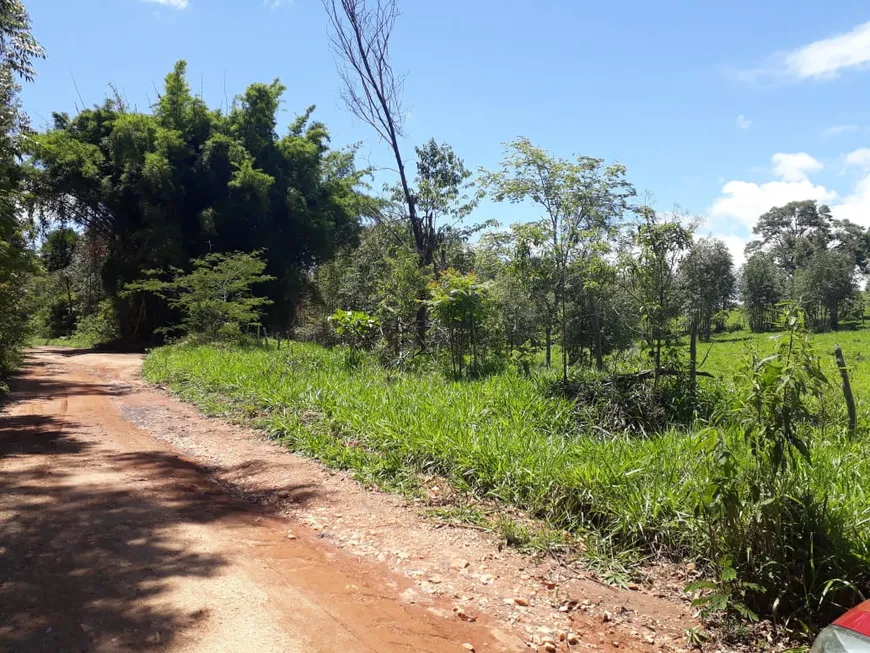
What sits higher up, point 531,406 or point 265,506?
point 531,406

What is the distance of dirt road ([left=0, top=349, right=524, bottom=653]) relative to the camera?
9.79 ft

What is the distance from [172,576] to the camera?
361 cm

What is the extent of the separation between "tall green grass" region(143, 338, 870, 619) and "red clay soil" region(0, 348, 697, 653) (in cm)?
52

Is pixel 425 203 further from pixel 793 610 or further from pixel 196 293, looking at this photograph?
pixel 793 610

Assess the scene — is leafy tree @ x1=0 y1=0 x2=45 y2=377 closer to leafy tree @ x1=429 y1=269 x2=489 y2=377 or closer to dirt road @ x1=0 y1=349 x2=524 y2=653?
dirt road @ x1=0 y1=349 x2=524 y2=653

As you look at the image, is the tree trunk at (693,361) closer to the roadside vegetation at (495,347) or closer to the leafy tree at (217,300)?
the roadside vegetation at (495,347)

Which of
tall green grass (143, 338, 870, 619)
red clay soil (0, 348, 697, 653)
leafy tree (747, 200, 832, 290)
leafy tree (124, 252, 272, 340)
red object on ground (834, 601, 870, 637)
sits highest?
leafy tree (747, 200, 832, 290)

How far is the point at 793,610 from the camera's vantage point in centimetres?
336

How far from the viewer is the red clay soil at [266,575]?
3053 mm

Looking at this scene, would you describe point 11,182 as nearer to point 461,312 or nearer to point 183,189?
point 461,312

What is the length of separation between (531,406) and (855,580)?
13.2ft

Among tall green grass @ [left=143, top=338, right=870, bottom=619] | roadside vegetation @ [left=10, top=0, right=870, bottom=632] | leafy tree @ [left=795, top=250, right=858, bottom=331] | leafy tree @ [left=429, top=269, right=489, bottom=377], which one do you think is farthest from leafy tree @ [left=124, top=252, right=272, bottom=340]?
leafy tree @ [left=795, top=250, right=858, bottom=331]

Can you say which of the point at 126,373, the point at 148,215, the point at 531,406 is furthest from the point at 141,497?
the point at 148,215

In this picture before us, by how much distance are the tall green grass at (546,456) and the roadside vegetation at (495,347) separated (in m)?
0.02
